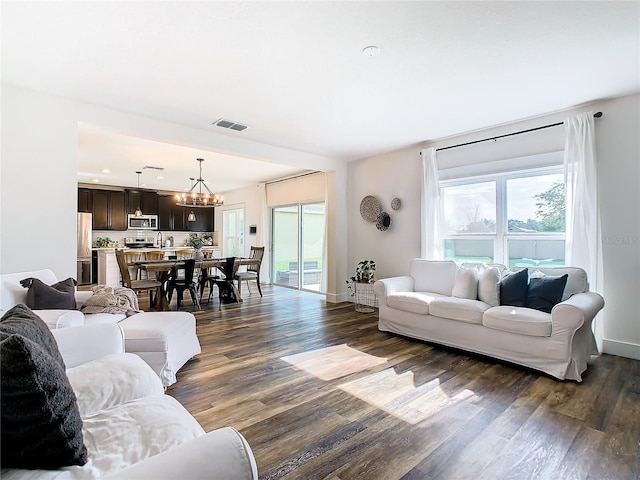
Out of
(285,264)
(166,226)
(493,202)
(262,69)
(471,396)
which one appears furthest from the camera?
(166,226)

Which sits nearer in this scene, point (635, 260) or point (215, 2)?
point (215, 2)

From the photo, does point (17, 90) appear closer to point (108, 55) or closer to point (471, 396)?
point (108, 55)

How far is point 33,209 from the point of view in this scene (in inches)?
121

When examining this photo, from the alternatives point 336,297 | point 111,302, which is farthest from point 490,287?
point 111,302

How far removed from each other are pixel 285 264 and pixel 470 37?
619cm

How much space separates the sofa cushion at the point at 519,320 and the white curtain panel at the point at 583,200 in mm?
849

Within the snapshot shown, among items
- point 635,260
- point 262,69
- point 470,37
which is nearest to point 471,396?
point 635,260

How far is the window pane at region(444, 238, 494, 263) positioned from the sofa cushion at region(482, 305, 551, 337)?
46.1 inches

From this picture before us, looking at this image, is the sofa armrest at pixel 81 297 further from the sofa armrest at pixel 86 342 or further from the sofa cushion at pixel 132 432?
the sofa cushion at pixel 132 432

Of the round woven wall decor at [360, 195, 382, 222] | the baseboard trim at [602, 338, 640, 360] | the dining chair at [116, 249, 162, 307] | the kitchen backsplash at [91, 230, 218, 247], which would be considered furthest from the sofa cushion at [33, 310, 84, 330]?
the kitchen backsplash at [91, 230, 218, 247]

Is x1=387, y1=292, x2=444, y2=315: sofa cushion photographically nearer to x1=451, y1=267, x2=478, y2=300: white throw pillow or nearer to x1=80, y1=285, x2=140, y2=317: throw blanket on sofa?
x1=451, y1=267, x2=478, y2=300: white throw pillow

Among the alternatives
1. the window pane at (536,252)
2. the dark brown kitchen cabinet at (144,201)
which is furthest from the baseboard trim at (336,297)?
the dark brown kitchen cabinet at (144,201)

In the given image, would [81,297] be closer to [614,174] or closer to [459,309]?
[459,309]

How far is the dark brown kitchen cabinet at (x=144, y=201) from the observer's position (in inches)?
342
